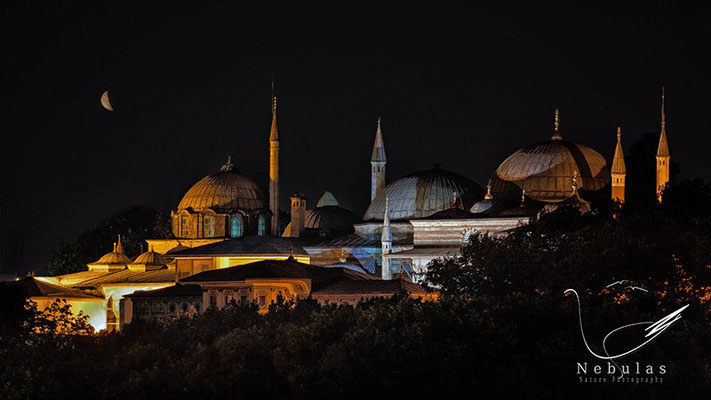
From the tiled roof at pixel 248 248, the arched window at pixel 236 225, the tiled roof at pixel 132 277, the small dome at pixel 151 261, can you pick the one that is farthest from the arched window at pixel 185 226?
the tiled roof at pixel 248 248

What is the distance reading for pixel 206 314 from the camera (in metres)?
52.2

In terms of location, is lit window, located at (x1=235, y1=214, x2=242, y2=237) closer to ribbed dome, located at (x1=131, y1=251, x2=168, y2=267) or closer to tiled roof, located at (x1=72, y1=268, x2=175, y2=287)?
ribbed dome, located at (x1=131, y1=251, x2=168, y2=267)

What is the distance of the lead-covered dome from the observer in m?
82.1

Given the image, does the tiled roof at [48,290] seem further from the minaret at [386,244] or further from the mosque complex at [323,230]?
the minaret at [386,244]

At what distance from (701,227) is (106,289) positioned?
37237 millimetres

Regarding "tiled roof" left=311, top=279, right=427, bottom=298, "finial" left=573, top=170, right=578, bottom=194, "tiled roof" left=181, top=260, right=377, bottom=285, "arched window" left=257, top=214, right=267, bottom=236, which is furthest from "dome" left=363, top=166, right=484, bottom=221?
"tiled roof" left=311, top=279, right=427, bottom=298

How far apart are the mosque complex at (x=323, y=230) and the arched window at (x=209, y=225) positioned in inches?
4.0

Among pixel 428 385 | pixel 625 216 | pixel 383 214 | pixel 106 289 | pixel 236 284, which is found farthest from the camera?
pixel 383 214

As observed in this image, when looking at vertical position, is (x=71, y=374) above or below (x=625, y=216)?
below

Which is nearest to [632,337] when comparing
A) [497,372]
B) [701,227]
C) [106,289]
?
[497,372]

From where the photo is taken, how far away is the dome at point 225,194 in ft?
312

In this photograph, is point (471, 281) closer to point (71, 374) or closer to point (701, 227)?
point (701, 227)

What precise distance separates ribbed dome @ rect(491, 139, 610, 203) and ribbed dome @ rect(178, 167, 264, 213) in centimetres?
1638

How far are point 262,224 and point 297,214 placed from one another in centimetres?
571
